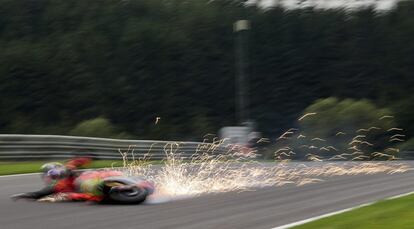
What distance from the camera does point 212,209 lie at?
1023cm

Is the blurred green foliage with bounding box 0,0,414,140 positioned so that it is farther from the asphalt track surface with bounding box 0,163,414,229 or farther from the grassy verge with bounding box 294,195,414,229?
the grassy verge with bounding box 294,195,414,229

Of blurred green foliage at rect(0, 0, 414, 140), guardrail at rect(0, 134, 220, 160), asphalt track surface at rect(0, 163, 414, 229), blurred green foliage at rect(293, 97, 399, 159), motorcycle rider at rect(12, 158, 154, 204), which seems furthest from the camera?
blurred green foliage at rect(0, 0, 414, 140)

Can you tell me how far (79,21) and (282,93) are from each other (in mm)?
26265

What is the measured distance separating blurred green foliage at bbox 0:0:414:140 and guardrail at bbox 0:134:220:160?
48.1 meters

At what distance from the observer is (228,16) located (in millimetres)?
88250

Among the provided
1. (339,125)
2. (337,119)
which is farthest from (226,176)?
(337,119)

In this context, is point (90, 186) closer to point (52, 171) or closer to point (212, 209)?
point (52, 171)

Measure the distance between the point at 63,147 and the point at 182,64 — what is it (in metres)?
60.5

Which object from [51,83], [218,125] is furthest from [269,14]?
[51,83]

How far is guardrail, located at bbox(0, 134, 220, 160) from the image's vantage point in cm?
2214

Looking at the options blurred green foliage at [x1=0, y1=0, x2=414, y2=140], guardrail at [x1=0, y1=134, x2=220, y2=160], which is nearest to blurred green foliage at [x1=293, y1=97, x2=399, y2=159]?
guardrail at [x1=0, y1=134, x2=220, y2=160]

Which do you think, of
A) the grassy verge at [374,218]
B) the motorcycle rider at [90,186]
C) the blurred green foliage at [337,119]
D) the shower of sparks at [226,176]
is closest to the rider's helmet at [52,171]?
the motorcycle rider at [90,186]

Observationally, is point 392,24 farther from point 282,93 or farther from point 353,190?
point 353,190

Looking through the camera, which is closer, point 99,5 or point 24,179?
point 24,179
